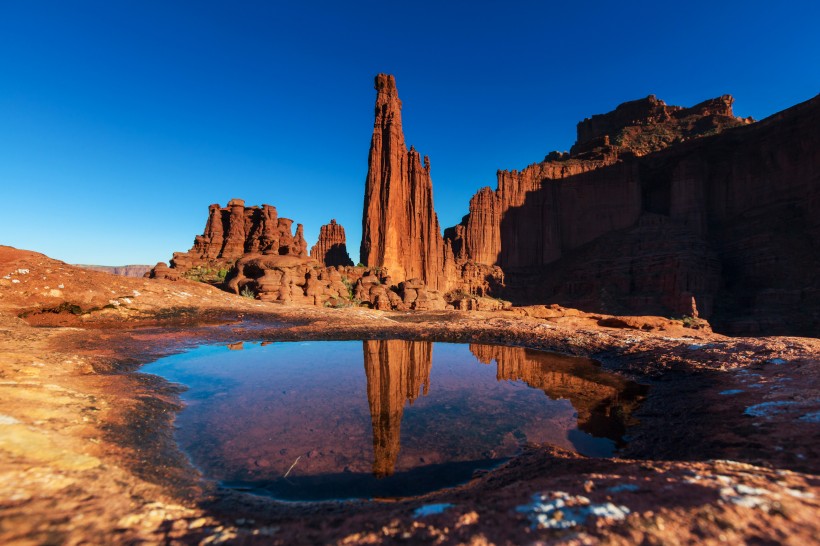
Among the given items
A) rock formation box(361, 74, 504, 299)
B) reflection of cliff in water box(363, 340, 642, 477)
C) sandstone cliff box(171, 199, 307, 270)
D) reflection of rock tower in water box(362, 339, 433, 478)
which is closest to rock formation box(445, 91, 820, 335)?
rock formation box(361, 74, 504, 299)

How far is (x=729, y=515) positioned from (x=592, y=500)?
0.61 m

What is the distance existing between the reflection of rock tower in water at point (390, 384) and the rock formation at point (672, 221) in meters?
38.8

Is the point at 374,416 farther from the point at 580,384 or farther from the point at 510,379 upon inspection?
the point at 580,384

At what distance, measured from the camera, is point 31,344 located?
7.59 m

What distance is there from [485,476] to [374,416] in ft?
7.57

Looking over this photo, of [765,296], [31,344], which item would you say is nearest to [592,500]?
[31,344]

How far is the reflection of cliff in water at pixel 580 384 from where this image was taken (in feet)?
18.0

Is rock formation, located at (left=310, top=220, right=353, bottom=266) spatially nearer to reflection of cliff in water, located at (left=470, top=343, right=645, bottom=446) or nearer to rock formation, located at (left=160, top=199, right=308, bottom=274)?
rock formation, located at (left=160, top=199, right=308, bottom=274)

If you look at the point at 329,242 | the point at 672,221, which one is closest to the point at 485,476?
the point at 672,221

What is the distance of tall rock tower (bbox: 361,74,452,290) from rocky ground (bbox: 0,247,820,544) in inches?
1565

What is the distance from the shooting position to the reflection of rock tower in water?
4.52m

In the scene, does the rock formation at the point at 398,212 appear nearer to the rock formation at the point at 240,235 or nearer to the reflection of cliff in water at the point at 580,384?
the rock formation at the point at 240,235

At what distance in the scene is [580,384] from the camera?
759 centimetres

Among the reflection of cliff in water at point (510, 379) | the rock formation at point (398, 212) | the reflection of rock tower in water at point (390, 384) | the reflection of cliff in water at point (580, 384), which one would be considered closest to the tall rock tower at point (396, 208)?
the rock formation at point (398, 212)
